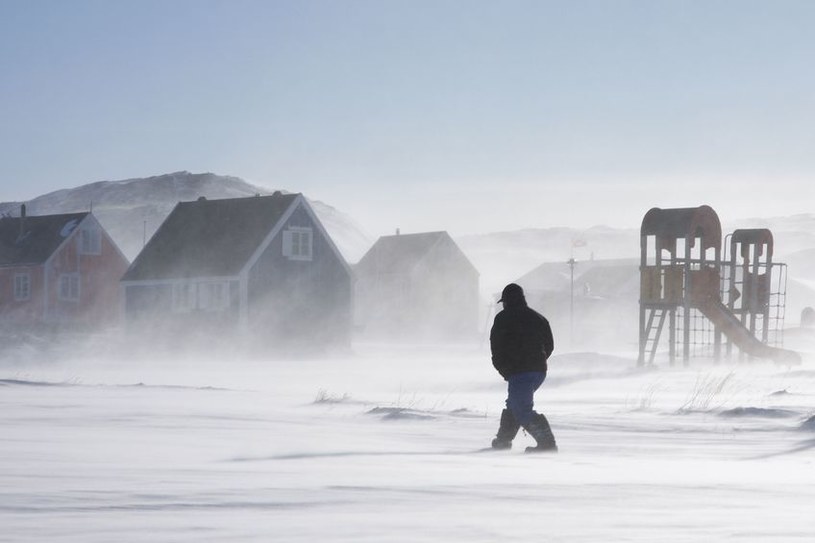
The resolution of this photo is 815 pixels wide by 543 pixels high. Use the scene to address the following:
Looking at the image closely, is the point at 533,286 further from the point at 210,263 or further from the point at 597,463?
the point at 597,463

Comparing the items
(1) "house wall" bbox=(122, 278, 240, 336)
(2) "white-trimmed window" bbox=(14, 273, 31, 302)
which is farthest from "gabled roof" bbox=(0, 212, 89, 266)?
(1) "house wall" bbox=(122, 278, 240, 336)

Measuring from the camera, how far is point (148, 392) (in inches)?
841

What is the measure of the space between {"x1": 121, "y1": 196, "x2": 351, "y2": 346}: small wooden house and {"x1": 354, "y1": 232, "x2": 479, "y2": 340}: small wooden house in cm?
2483

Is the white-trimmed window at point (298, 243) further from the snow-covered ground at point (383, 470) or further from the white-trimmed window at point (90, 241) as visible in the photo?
the snow-covered ground at point (383, 470)

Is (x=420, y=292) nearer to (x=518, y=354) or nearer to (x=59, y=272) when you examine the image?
(x=59, y=272)

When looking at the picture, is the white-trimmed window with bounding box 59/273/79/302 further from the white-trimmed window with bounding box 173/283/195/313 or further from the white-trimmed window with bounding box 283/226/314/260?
the white-trimmed window with bounding box 283/226/314/260

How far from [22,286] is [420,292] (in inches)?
1094

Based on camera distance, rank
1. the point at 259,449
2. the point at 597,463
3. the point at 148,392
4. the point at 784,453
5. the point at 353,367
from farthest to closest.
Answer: the point at 353,367 → the point at 148,392 → the point at 784,453 → the point at 259,449 → the point at 597,463

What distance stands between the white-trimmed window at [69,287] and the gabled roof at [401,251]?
83.5ft

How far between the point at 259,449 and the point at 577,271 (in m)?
110

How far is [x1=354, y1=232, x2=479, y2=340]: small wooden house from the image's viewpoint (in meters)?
81.1

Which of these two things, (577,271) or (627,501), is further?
(577,271)

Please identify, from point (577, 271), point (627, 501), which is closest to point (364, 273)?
point (577, 271)

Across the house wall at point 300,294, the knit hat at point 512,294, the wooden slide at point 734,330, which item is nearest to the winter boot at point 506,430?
Result: the knit hat at point 512,294
